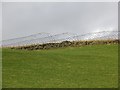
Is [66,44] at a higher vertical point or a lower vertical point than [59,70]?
higher

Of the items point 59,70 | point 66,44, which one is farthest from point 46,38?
point 59,70

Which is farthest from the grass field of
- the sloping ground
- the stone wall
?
the sloping ground

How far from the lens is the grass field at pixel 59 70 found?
26.4 metres

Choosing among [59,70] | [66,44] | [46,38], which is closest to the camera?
[59,70]

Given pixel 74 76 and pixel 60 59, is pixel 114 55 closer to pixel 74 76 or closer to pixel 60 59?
pixel 60 59

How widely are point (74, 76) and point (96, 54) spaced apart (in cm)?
1280

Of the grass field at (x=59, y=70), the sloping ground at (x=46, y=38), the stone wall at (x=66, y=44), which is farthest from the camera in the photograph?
the sloping ground at (x=46, y=38)

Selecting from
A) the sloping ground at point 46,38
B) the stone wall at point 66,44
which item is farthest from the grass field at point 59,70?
the sloping ground at point 46,38

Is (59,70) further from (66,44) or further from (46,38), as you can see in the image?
(46,38)

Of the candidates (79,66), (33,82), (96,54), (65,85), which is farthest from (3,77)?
(96,54)

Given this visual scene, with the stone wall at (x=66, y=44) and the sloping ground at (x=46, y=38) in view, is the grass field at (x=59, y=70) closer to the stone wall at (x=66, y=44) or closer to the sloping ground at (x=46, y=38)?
the stone wall at (x=66, y=44)

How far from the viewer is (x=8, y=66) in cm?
3231

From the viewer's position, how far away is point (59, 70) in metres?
31.3

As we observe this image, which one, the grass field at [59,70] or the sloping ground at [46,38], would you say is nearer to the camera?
the grass field at [59,70]
